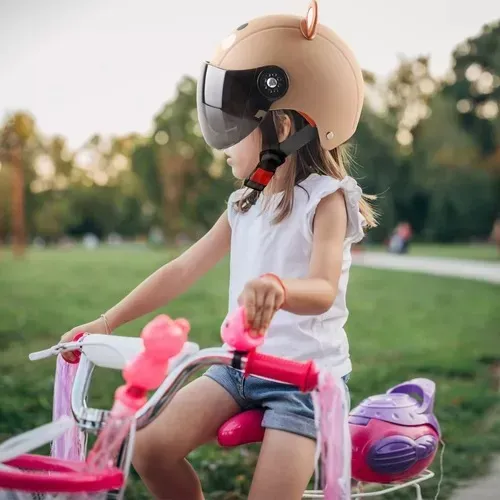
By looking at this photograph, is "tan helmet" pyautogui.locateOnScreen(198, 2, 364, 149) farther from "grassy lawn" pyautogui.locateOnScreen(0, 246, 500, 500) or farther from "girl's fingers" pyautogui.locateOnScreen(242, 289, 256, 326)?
"grassy lawn" pyautogui.locateOnScreen(0, 246, 500, 500)

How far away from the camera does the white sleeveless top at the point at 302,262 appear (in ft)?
7.02

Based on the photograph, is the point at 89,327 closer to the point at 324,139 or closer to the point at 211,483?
the point at 324,139

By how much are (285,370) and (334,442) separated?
187 mm

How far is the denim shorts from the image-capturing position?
2.02 meters

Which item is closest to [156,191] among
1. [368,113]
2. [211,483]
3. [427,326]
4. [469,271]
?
[368,113]

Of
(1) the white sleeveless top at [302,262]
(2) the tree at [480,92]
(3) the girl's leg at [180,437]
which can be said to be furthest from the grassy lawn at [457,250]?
(3) the girl's leg at [180,437]

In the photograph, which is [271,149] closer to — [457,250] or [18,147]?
[18,147]

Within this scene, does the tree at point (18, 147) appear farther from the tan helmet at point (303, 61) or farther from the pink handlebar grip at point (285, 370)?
the pink handlebar grip at point (285, 370)

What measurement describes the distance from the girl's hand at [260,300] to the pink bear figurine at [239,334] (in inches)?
0.6


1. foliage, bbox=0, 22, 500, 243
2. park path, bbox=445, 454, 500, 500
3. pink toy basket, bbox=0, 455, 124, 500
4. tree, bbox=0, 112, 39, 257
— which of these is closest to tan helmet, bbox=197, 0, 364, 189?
pink toy basket, bbox=0, 455, 124, 500

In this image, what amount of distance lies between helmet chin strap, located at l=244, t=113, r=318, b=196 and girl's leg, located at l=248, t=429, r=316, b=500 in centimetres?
58

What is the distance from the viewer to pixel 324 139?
2225mm

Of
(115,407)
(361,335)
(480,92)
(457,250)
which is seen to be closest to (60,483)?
(115,407)

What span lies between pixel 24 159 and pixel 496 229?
939 cm
